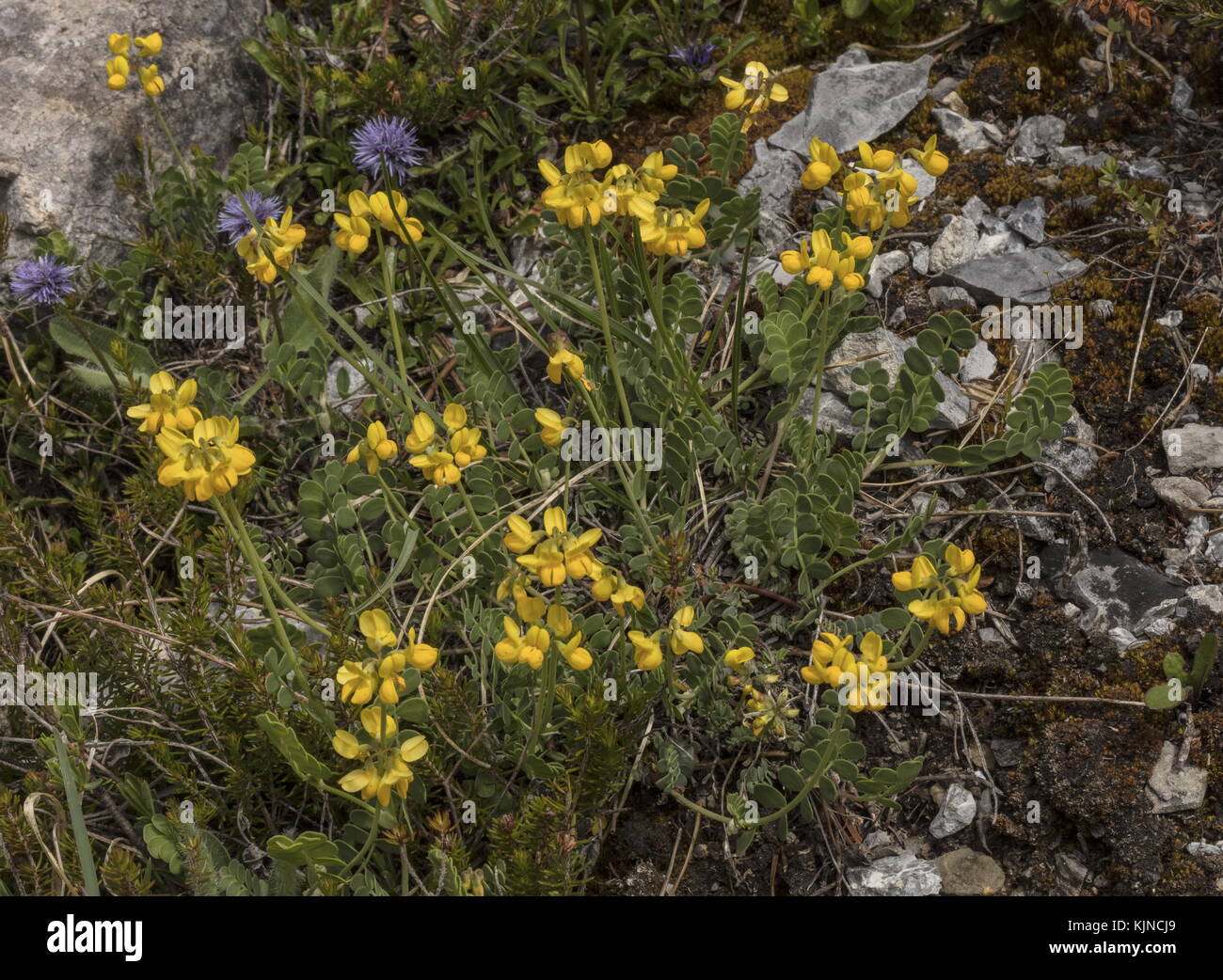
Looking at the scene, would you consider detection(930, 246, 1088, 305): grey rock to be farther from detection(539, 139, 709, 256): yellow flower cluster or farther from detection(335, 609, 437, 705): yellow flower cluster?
detection(335, 609, 437, 705): yellow flower cluster

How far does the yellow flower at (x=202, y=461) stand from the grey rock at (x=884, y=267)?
86.4 inches

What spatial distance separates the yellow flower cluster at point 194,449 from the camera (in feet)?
7.21

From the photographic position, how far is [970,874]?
277 centimetres

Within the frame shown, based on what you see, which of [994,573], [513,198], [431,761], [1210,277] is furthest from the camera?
[513,198]

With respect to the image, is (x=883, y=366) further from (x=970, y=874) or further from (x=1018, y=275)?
(x=970, y=874)

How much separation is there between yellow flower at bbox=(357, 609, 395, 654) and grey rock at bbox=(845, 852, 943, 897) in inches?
53.0

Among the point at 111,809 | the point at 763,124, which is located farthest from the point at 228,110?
the point at 111,809

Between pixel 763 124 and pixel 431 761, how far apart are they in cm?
262

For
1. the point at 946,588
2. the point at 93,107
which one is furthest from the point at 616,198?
the point at 93,107

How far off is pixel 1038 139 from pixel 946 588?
2.16 m

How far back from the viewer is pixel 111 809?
2723mm

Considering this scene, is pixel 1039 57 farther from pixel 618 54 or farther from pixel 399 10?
pixel 399 10

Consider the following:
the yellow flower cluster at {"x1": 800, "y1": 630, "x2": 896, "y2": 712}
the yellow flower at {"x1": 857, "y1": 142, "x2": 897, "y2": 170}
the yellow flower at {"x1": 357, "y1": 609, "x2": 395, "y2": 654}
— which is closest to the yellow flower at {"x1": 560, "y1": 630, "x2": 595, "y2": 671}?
the yellow flower at {"x1": 357, "y1": 609, "x2": 395, "y2": 654}

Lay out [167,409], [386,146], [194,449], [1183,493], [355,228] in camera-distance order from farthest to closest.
→ [386,146] → [1183,493] → [355,228] → [167,409] → [194,449]
